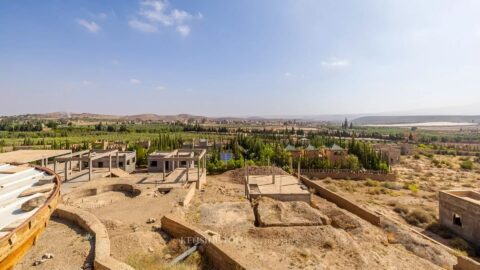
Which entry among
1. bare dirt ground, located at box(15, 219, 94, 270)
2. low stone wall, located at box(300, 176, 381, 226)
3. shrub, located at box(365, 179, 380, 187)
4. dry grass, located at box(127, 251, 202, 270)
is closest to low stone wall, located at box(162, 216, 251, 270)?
dry grass, located at box(127, 251, 202, 270)

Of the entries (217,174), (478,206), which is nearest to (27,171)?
(478,206)

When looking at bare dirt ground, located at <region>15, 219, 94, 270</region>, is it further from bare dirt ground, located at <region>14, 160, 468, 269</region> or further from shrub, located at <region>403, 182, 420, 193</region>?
shrub, located at <region>403, 182, 420, 193</region>

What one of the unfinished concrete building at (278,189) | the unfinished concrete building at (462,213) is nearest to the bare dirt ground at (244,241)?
the unfinished concrete building at (278,189)

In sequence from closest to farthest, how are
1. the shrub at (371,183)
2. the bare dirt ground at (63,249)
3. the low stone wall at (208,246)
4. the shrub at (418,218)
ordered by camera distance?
the bare dirt ground at (63,249) < the low stone wall at (208,246) < the shrub at (418,218) < the shrub at (371,183)

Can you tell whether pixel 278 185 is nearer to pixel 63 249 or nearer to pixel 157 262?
pixel 157 262

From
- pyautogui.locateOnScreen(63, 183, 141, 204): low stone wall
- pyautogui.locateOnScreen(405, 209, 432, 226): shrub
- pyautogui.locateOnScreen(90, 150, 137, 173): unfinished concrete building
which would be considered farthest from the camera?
pyautogui.locateOnScreen(90, 150, 137, 173): unfinished concrete building

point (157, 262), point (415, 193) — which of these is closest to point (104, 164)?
point (157, 262)

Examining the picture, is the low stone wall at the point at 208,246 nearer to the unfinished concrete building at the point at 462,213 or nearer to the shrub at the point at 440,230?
the unfinished concrete building at the point at 462,213

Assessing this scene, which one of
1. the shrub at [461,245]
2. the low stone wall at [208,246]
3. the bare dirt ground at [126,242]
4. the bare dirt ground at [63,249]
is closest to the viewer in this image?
the bare dirt ground at [63,249]
